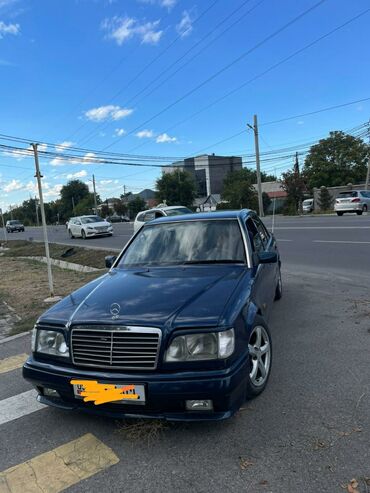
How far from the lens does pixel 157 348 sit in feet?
9.61

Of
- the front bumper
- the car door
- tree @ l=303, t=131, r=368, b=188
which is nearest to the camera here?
the front bumper

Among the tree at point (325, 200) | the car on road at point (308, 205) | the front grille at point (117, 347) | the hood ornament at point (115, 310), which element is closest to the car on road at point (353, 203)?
the tree at point (325, 200)

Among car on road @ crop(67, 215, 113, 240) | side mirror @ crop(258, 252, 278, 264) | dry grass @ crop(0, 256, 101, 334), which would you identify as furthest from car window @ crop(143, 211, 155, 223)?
side mirror @ crop(258, 252, 278, 264)

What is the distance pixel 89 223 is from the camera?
27.9 m

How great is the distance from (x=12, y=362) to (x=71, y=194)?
432ft

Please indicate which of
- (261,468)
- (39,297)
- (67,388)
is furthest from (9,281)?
(261,468)

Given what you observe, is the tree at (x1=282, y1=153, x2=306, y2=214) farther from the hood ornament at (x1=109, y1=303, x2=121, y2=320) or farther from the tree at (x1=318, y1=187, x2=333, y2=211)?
the hood ornament at (x1=109, y1=303, x2=121, y2=320)

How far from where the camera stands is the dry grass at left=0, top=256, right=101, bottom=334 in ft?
25.4

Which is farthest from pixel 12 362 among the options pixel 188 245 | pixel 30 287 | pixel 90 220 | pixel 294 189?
pixel 294 189

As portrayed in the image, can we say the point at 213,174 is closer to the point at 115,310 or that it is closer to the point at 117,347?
the point at 115,310

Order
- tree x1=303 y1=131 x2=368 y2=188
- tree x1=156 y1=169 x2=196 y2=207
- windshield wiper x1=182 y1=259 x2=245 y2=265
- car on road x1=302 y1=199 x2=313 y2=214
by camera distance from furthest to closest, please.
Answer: tree x1=156 y1=169 x2=196 y2=207, tree x1=303 y1=131 x2=368 y2=188, car on road x1=302 y1=199 x2=313 y2=214, windshield wiper x1=182 y1=259 x2=245 y2=265

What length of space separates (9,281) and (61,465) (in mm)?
10125

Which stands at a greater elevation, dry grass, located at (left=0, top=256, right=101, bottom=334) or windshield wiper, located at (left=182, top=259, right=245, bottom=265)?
windshield wiper, located at (left=182, top=259, right=245, bottom=265)

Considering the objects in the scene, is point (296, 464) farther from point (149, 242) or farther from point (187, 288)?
point (149, 242)
